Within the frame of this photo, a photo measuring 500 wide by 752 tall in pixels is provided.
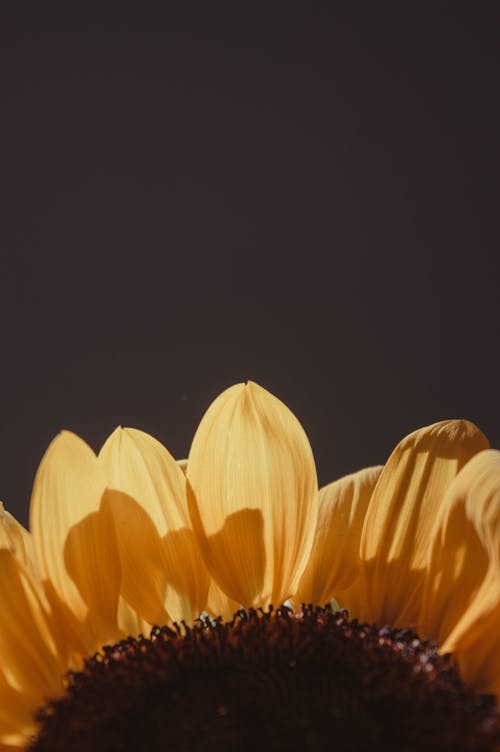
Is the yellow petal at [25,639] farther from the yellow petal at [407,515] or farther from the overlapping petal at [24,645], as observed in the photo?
the yellow petal at [407,515]

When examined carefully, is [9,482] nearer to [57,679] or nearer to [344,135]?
[344,135]

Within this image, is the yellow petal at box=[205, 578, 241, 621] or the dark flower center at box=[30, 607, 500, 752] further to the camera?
the yellow petal at box=[205, 578, 241, 621]

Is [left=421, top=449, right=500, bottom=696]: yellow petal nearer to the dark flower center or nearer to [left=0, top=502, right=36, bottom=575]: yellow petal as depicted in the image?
the dark flower center

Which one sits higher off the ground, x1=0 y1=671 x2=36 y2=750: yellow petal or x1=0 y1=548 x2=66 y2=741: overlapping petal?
x1=0 y1=548 x2=66 y2=741: overlapping petal

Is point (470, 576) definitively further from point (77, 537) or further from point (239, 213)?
point (239, 213)

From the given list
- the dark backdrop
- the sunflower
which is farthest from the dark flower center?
the dark backdrop

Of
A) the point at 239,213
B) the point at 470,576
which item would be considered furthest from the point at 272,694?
the point at 239,213
